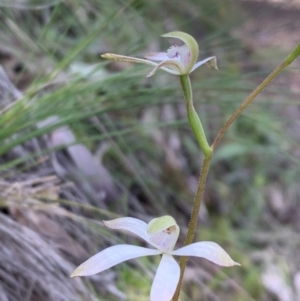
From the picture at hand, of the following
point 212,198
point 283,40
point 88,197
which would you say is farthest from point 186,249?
point 283,40

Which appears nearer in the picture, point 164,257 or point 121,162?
point 164,257

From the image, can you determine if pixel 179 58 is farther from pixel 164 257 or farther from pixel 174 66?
pixel 164 257

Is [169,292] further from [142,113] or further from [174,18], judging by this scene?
[174,18]

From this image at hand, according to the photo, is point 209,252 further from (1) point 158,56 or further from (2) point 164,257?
(1) point 158,56

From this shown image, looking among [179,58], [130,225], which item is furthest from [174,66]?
[130,225]

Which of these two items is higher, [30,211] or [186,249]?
[30,211]

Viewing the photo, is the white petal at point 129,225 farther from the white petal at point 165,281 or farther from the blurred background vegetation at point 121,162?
the blurred background vegetation at point 121,162

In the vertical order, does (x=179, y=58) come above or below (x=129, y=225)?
above

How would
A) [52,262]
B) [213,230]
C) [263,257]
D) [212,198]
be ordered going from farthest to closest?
[212,198], [213,230], [263,257], [52,262]
